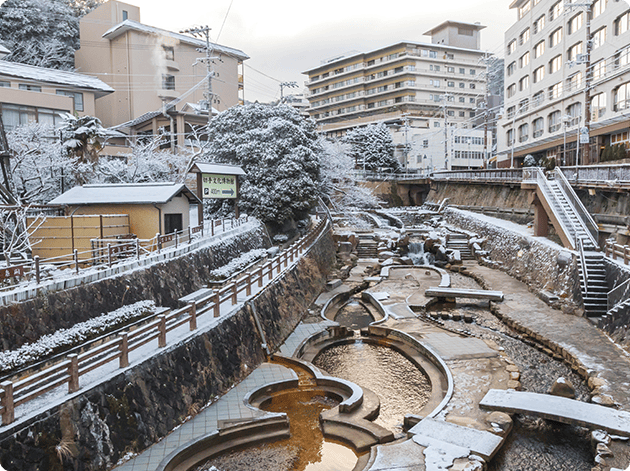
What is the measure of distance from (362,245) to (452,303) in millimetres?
13670

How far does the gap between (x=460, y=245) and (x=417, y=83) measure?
54.6 metres

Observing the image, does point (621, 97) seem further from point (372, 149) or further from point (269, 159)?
point (372, 149)

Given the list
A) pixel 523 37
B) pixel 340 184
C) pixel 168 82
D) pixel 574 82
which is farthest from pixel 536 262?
pixel 168 82

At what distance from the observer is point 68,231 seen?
18516mm

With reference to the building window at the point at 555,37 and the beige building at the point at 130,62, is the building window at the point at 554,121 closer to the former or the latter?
the building window at the point at 555,37

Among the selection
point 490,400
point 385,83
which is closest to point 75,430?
point 490,400

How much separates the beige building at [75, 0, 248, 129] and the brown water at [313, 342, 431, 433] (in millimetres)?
36551

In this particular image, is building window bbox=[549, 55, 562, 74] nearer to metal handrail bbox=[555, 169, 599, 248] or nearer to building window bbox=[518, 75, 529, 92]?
building window bbox=[518, 75, 529, 92]

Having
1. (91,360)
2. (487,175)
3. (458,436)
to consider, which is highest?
(487,175)

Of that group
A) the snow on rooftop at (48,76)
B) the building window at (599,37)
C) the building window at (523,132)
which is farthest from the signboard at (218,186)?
the building window at (523,132)

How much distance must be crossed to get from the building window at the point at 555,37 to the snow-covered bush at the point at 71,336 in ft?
133

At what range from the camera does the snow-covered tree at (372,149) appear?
65250 millimetres

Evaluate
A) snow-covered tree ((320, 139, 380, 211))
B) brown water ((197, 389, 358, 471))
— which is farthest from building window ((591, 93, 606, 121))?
brown water ((197, 389, 358, 471))

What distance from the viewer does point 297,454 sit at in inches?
412
